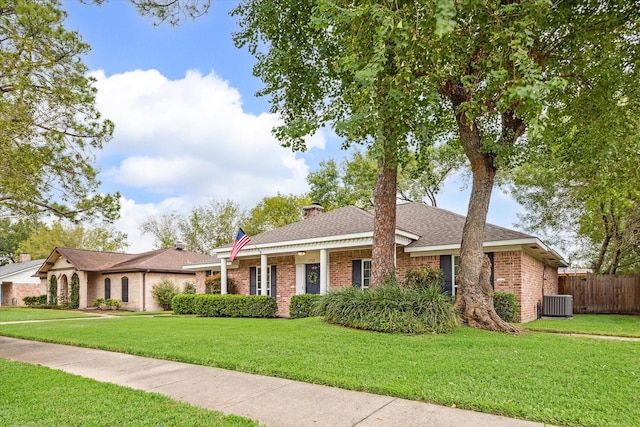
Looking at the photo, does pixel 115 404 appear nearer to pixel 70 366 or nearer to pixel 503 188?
pixel 70 366

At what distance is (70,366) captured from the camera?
267 inches

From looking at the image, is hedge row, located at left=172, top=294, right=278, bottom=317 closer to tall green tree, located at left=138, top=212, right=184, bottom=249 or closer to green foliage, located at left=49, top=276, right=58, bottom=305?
green foliage, located at left=49, top=276, right=58, bottom=305

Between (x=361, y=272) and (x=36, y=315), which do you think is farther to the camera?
(x=36, y=315)

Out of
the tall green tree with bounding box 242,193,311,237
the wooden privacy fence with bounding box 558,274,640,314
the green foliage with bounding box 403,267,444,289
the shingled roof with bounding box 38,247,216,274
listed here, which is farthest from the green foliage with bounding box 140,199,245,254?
the green foliage with bounding box 403,267,444,289

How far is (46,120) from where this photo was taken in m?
11.0

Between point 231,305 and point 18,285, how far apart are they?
2729cm

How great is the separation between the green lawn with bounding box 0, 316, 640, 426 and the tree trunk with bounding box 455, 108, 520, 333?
1023 mm

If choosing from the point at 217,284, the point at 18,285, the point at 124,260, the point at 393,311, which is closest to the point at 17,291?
the point at 18,285

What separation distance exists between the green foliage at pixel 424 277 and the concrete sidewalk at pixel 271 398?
8.76m

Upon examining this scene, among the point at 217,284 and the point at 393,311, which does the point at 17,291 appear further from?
the point at 393,311

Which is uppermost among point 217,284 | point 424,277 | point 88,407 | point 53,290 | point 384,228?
point 384,228

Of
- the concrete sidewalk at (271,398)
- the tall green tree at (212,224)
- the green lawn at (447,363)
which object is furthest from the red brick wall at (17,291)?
the concrete sidewalk at (271,398)

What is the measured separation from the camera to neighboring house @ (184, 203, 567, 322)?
13195 millimetres

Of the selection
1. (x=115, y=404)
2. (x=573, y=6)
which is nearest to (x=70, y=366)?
(x=115, y=404)
